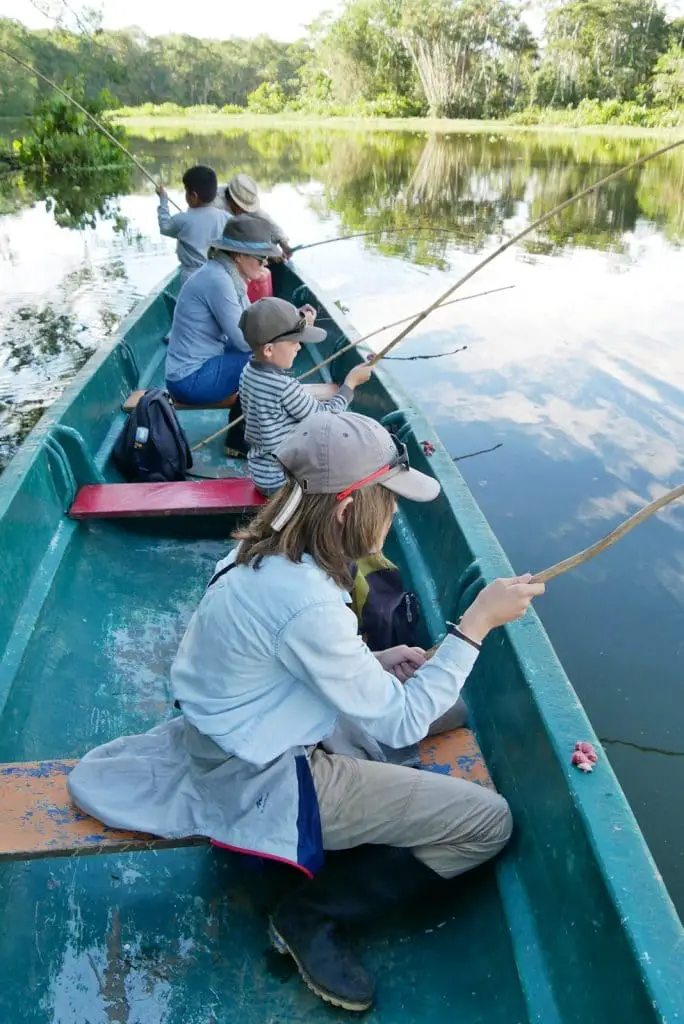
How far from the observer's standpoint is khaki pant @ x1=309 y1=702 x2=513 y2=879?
1656mm

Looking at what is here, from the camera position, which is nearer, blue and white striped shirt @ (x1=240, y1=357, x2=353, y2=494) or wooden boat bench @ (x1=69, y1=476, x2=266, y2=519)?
blue and white striped shirt @ (x1=240, y1=357, x2=353, y2=494)

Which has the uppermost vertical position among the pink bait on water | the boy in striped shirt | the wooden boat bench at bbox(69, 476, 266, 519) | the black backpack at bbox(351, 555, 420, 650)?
the boy in striped shirt

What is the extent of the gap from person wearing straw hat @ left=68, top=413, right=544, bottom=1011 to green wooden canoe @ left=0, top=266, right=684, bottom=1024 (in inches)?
4.7

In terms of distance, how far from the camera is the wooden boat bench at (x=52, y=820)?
164cm

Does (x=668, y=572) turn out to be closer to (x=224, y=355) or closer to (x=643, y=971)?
(x=224, y=355)

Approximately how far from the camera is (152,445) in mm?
3732

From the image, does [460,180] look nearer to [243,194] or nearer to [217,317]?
[243,194]

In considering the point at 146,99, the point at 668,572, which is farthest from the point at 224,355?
the point at 146,99

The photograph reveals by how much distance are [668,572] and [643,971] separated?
3.69 m

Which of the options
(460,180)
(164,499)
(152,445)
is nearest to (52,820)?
(164,499)

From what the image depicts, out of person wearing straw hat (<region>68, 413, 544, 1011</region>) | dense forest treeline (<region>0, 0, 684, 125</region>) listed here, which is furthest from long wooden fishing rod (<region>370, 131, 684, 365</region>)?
dense forest treeline (<region>0, 0, 684, 125</region>)

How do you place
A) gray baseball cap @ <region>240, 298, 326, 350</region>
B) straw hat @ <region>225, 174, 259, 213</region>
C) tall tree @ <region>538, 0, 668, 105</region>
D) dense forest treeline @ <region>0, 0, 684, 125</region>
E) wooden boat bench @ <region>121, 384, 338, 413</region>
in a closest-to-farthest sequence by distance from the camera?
gray baseball cap @ <region>240, 298, 326, 350</region> < wooden boat bench @ <region>121, 384, 338, 413</region> < straw hat @ <region>225, 174, 259, 213</region> < dense forest treeline @ <region>0, 0, 684, 125</region> < tall tree @ <region>538, 0, 668, 105</region>

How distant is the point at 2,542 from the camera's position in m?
2.54

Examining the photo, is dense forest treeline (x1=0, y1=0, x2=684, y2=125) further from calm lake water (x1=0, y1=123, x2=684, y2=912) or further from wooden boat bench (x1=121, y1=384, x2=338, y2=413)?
wooden boat bench (x1=121, y1=384, x2=338, y2=413)
